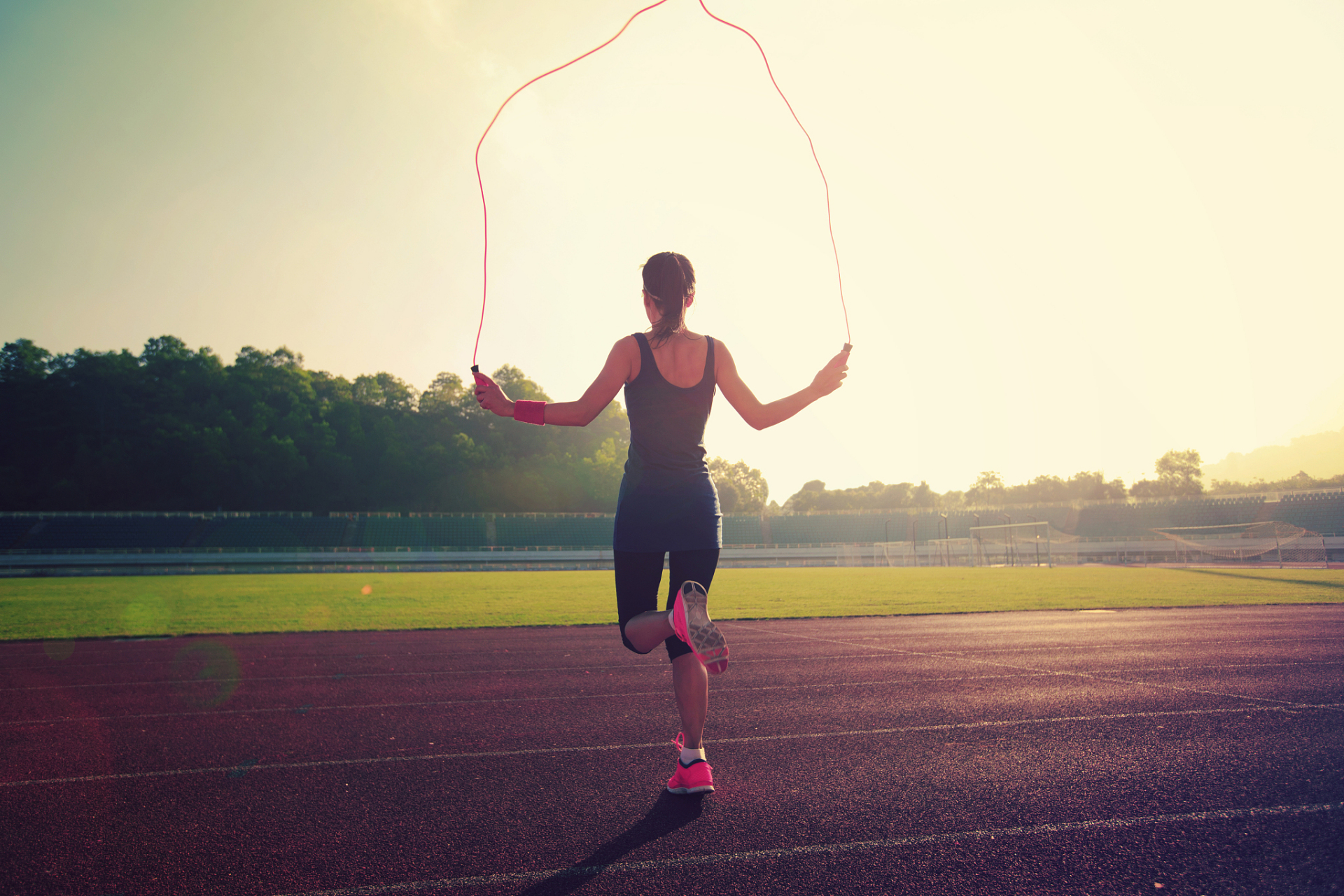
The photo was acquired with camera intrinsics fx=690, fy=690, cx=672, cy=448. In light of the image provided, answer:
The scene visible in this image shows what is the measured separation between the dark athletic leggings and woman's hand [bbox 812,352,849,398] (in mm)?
944

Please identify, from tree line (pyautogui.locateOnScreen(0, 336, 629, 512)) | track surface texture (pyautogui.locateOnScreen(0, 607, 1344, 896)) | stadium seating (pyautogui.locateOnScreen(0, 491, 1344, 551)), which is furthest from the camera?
tree line (pyautogui.locateOnScreen(0, 336, 629, 512))

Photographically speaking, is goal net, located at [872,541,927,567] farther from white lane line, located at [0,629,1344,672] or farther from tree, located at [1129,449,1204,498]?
tree, located at [1129,449,1204,498]

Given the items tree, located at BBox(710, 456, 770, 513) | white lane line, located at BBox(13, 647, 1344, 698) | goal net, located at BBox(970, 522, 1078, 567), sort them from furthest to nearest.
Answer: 1. tree, located at BBox(710, 456, 770, 513)
2. goal net, located at BBox(970, 522, 1078, 567)
3. white lane line, located at BBox(13, 647, 1344, 698)

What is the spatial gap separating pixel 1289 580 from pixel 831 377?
25.5m

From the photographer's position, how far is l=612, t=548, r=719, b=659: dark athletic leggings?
3008 mm

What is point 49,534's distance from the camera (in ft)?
149

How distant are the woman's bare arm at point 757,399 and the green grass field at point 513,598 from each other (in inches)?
369

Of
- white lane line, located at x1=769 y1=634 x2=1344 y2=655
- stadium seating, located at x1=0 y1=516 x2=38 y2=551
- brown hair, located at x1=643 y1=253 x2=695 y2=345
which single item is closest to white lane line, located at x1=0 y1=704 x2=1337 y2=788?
brown hair, located at x1=643 y1=253 x2=695 y2=345

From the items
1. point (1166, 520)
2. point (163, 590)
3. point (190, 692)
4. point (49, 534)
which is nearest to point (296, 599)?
point (163, 590)

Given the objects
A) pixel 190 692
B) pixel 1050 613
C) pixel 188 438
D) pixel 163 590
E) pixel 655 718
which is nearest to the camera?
Result: pixel 655 718

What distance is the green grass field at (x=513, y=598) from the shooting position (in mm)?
12242

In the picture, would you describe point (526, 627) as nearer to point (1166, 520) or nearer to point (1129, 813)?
point (1129, 813)

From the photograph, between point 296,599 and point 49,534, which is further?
point 49,534

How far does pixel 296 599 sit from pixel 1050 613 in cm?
1729
